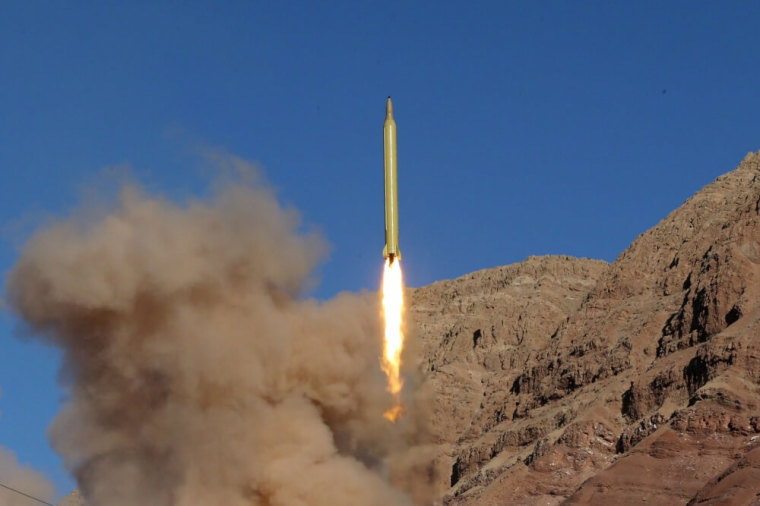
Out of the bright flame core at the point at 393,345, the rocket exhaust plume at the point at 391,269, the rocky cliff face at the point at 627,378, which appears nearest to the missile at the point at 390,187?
the rocket exhaust plume at the point at 391,269

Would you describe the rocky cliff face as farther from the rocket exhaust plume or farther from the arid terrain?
the rocket exhaust plume

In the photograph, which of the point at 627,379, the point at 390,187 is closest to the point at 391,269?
the point at 390,187

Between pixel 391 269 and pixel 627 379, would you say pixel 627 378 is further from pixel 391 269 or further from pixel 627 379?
pixel 391 269

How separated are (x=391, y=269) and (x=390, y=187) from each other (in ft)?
10.3

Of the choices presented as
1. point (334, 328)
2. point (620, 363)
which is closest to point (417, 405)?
point (620, 363)

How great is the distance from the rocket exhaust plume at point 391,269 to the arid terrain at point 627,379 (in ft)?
27.1

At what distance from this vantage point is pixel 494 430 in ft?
305

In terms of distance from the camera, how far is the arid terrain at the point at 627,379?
7325cm

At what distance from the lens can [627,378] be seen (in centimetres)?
8462

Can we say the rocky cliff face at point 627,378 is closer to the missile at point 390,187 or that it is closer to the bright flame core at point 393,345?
the bright flame core at point 393,345

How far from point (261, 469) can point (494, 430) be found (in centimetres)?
2627

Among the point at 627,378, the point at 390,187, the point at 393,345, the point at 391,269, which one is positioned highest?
the point at 627,378

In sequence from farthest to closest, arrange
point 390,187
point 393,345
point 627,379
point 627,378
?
→ point 627,378 < point 627,379 < point 393,345 < point 390,187

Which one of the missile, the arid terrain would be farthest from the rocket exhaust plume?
the arid terrain
